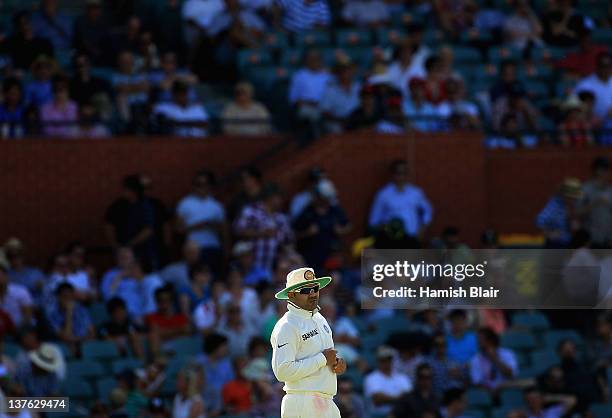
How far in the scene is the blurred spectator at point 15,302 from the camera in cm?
1878

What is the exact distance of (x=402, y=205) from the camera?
21047 mm

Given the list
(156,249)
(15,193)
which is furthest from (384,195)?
(15,193)

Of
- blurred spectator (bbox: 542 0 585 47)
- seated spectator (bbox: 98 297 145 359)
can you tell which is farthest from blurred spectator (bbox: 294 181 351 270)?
blurred spectator (bbox: 542 0 585 47)

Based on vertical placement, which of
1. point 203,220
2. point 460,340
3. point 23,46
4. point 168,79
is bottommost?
point 460,340

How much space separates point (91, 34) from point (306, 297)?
984cm

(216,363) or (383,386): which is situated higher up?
(216,363)

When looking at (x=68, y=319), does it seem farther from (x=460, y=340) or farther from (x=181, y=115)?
(x=460, y=340)

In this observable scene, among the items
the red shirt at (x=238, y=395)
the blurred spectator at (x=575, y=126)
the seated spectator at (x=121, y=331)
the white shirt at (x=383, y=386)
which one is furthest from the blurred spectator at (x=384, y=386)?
the blurred spectator at (x=575, y=126)

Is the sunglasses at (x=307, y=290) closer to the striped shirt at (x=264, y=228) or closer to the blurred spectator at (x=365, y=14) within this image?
the striped shirt at (x=264, y=228)

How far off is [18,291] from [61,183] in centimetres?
249

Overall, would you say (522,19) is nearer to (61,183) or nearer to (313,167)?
(313,167)

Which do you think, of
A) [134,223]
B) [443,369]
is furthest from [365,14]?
[443,369]

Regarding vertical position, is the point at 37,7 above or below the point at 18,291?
above

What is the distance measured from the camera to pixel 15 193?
21.0 meters
